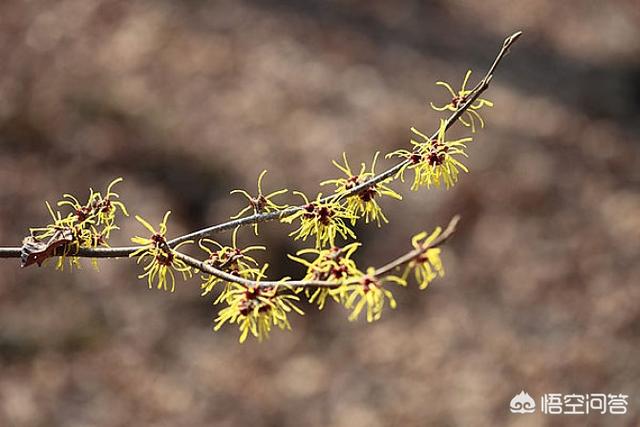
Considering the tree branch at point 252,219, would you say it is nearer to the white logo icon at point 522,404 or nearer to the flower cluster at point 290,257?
the flower cluster at point 290,257

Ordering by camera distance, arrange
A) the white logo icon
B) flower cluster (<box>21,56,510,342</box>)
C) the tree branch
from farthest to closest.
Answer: the white logo icon
the tree branch
flower cluster (<box>21,56,510,342</box>)

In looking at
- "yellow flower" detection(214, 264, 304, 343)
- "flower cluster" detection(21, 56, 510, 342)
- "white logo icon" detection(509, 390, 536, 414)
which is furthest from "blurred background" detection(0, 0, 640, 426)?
"yellow flower" detection(214, 264, 304, 343)

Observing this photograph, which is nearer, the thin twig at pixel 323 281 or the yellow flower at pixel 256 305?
the thin twig at pixel 323 281

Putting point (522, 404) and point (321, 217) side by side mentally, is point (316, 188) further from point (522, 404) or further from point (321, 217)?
point (321, 217)

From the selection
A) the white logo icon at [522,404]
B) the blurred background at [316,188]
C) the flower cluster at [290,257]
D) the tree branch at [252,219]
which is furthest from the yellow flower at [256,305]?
the white logo icon at [522,404]

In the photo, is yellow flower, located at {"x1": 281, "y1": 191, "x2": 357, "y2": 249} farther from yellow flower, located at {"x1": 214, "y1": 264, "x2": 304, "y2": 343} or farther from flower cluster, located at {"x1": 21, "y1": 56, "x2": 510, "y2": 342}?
yellow flower, located at {"x1": 214, "y1": 264, "x2": 304, "y2": 343}
